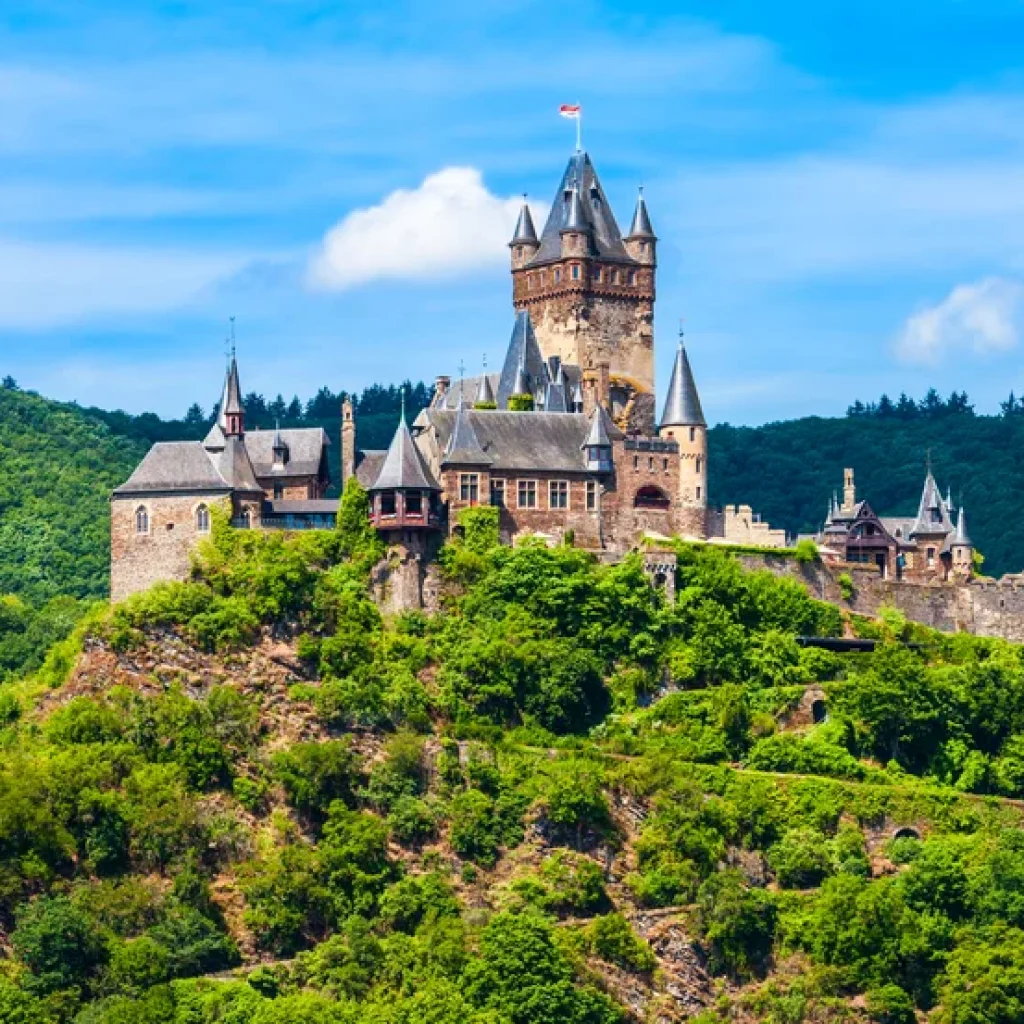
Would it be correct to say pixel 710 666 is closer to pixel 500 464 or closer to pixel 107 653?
pixel 500 464

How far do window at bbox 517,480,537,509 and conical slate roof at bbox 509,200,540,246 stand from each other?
1159cm

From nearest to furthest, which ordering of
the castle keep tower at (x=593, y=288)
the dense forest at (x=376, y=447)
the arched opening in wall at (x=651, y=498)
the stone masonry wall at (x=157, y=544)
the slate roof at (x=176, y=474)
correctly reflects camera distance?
1. the stone masonry wall at (x=157, y=544)
2. the slate roof at (x=176, y=474)
3. the arched opening in wall at (x=651, y=498)
4. the castle keep tower at (x=593, y=288)
5. the dense forest at (x=376, y=447)

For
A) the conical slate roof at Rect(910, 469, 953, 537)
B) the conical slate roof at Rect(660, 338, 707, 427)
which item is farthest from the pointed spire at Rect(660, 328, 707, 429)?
the conical slate roof at Rect(910, 469, 953, 537)

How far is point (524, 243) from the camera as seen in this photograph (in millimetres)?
104500

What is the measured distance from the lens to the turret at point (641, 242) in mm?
103938

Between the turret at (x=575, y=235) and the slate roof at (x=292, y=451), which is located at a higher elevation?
the turret at (x=575, y=235)

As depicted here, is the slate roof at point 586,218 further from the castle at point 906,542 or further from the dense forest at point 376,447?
the dense forest at point 376,447

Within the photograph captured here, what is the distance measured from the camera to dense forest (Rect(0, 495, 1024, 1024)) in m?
81.9

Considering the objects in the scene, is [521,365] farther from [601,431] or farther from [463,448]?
[463,448]

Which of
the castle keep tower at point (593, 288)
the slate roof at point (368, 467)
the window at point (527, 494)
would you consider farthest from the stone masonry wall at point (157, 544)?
the castle keep tower at point (593, 288)

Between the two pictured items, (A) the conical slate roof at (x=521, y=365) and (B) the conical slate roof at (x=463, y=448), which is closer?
(B) the conical slate roof at (x=463, y=448)

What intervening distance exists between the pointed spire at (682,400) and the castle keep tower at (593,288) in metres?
1.75

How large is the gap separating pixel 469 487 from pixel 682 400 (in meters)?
8.75

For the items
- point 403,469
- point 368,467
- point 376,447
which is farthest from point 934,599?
point 376,447
